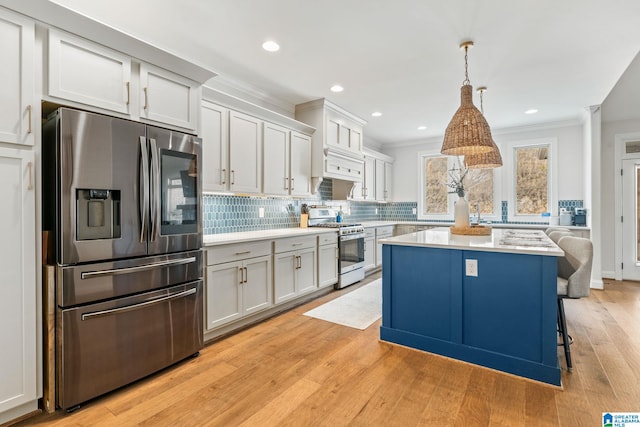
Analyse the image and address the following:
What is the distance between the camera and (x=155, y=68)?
2346 millimetres

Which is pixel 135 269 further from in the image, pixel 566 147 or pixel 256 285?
pixel 566 147

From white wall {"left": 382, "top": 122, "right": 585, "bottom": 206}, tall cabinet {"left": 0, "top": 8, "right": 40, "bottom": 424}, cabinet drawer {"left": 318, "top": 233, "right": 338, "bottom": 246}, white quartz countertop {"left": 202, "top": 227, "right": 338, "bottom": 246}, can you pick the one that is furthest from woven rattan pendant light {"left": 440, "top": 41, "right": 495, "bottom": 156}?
white wall {"left": 382, "top": 122, "right": 585, "bottom": 206}

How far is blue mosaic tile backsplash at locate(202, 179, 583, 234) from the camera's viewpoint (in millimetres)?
3496

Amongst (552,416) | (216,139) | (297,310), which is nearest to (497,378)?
(552,416)

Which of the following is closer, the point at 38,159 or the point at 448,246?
the point at 38,159

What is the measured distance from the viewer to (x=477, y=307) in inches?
95.5

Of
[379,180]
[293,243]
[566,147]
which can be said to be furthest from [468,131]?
[566,147]

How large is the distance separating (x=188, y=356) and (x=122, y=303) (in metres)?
0.73

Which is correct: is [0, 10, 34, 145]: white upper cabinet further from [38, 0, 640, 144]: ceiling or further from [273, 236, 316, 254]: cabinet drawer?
[273, 236, 316, 254]: cabinet drawer

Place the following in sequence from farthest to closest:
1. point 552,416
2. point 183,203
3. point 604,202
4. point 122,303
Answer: point 604,202 < point 183,203 < point 122,303 < point 552,416

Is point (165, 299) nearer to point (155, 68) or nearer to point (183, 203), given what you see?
Answer: point (183, 203)

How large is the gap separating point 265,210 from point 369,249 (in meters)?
2.17

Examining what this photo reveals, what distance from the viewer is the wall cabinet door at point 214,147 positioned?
3.04 meters

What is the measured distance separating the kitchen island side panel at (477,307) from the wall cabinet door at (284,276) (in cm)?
118
